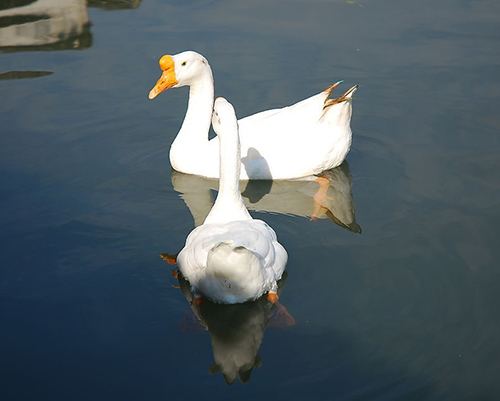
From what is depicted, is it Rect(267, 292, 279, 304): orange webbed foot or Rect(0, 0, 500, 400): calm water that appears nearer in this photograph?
Rect(0, 0, 500, 400): calm water

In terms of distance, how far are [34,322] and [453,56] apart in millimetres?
6797

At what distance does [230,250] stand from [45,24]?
7.57 meters

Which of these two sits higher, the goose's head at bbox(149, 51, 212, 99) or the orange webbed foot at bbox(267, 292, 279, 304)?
the goose's head at bbox(149, 51, 212, 99)

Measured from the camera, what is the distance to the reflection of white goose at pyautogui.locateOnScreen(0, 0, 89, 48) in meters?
9.95

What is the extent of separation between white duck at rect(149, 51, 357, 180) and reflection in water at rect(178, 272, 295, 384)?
1942 mm

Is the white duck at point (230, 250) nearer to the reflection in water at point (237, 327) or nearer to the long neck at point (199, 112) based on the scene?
the reflection in water at point (237, 327)

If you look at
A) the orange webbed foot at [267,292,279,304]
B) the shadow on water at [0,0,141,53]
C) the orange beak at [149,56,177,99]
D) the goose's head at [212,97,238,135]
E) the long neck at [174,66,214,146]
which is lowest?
the shadow on water at [0,0,141,53]

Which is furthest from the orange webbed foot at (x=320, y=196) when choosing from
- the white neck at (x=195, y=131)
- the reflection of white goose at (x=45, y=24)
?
the reflection of white goose at (x=45, y=24)

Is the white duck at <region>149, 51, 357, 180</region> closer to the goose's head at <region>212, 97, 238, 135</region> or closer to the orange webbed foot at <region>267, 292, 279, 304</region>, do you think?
the goose's head at <region>212, 97, 238, 135</region>

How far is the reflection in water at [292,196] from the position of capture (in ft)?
20.7

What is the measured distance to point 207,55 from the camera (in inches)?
361

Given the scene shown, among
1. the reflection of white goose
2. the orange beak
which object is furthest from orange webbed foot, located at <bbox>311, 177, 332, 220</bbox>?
the reflection of white goose

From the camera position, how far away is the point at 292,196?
21.9 ft

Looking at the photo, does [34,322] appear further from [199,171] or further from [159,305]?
[199,171]
